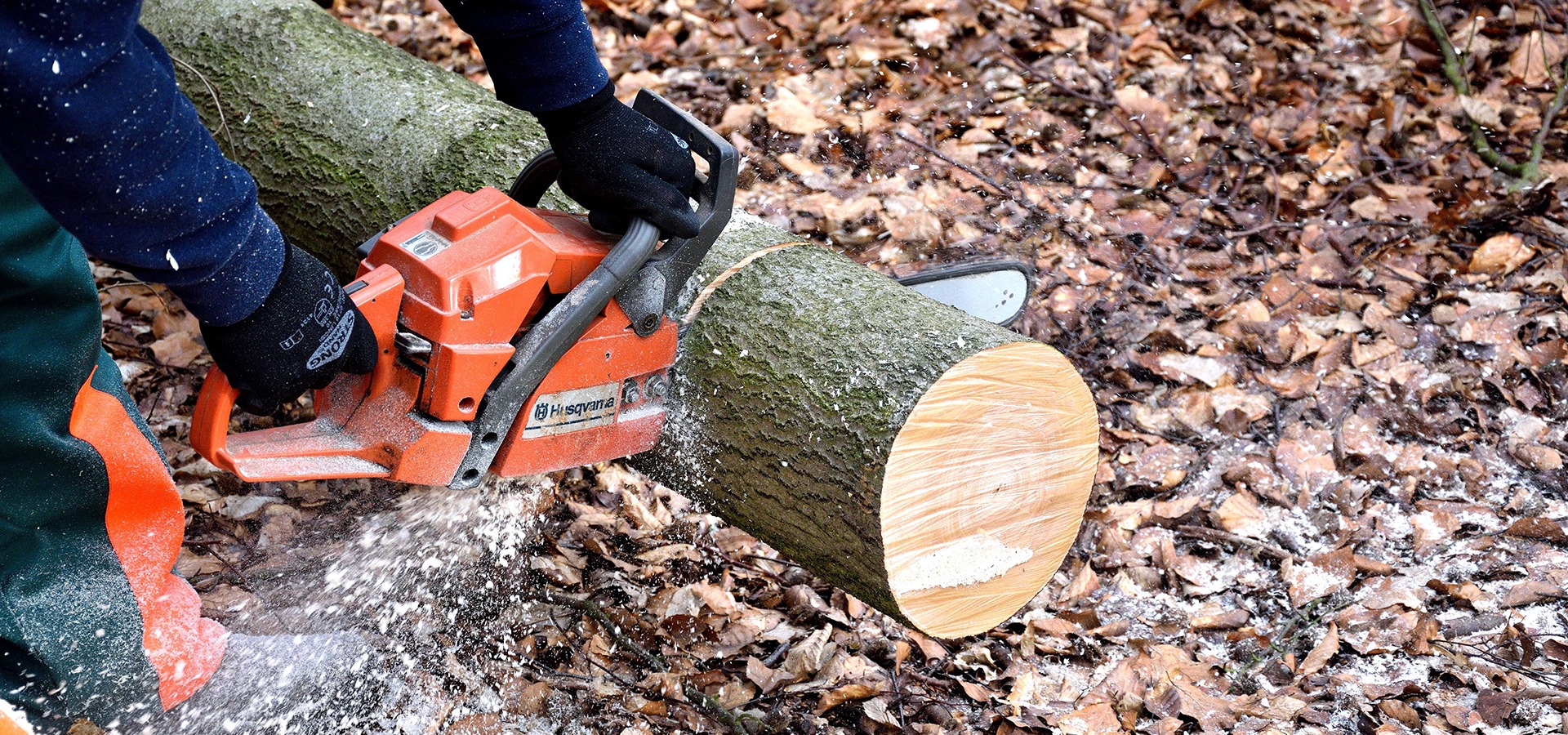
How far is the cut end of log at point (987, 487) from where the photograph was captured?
7.46 feet

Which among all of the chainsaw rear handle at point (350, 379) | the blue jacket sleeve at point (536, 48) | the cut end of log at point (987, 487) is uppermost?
the blue jacket sleeve at point (536, 48)

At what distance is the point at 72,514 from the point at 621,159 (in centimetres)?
123

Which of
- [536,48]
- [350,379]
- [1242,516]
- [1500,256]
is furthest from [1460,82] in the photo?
[350,379]

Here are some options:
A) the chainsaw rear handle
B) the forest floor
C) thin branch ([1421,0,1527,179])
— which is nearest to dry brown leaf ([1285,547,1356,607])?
the forest floor

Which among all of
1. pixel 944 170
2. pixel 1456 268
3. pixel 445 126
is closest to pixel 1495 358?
pixel 1456 268

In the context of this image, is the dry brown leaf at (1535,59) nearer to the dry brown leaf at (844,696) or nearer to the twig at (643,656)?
the dry brown leaf at (844,696)

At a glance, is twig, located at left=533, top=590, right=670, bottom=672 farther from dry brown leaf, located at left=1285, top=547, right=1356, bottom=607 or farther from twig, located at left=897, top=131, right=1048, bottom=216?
twig, located at left=897, top=131, right=1048, bottom=216

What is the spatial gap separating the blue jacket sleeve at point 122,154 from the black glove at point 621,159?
628 millimetres

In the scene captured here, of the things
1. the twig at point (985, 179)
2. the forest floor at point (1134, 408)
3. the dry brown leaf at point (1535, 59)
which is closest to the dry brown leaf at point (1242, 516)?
the forest floor at point (1134, 408)

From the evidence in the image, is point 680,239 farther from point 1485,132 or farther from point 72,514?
point 1485,132

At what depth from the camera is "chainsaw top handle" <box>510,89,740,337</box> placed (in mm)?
2289

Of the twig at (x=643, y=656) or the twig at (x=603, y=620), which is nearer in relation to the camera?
the twig at (x=643, y=656)

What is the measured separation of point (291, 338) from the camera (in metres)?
1.94

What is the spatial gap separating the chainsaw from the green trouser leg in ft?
0.77
